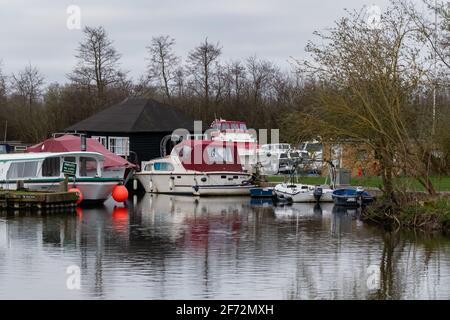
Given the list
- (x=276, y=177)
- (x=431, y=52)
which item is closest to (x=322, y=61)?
(x=431, y=52)

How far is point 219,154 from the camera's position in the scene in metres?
49.4

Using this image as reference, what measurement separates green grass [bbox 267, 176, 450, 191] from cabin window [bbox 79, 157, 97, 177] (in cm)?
992

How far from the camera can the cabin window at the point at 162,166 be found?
49503mm

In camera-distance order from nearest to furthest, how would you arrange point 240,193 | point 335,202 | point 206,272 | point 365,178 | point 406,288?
point 406,288, point 206,272, point 365,178, point 335,202, point 240,193

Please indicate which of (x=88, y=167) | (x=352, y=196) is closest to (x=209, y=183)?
(x=88, y=167)

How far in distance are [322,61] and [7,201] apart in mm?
14568

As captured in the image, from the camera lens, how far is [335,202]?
4016 cm

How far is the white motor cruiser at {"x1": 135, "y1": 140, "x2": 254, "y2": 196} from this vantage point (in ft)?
156

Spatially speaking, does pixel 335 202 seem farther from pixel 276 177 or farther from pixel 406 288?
pixel 406 288

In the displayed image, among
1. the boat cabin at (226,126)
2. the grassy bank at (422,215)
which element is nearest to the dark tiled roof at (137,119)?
the boat cabin at (226,126)

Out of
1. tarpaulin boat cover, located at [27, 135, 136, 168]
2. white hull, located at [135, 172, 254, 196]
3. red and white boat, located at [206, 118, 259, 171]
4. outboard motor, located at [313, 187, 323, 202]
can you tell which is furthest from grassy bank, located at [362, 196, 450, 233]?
red and white boat, located at [206, 118, 259, 171]

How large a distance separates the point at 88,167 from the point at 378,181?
1419 centimetres

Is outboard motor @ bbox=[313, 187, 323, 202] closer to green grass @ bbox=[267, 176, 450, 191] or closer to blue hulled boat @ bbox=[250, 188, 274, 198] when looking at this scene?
green grass @ bbox=[267, 176, 450, 191]

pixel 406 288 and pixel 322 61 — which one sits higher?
pixel 322 61
